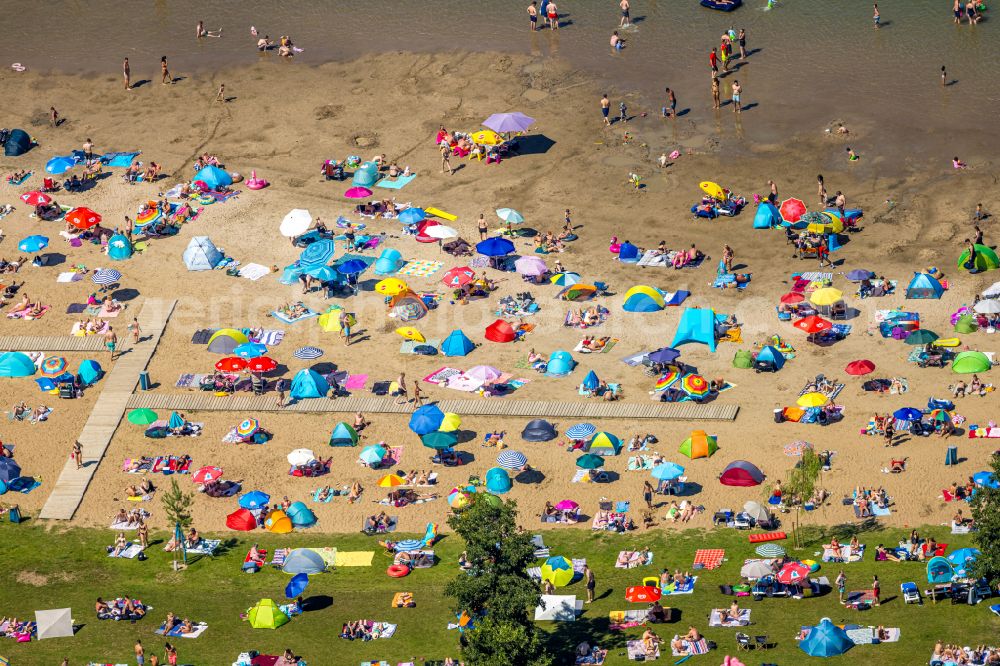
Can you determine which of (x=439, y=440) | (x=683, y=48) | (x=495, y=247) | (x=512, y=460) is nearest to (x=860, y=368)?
(x=512, y=460)

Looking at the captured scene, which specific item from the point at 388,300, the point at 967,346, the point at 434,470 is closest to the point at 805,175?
the point at 967,346

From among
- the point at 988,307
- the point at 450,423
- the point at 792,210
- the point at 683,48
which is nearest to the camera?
the point at 450,423

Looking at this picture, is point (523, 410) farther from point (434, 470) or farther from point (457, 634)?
point (457, 634)

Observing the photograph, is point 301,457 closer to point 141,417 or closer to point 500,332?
point 141,417

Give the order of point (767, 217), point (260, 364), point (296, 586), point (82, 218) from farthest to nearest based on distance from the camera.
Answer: point (82, 218) → point (767, 217) → point (260, 364) → point (296, 586)

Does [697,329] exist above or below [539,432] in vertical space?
above

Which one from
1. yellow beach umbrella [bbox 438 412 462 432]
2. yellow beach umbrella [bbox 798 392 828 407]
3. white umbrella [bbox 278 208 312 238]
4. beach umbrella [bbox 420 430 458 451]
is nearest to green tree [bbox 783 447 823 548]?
yellow beach umbrella [bbox 798 392 828 407]

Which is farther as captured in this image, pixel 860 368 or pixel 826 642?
pixel 860 368

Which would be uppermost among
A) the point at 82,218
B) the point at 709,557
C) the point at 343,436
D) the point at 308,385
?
the point at 709,557
